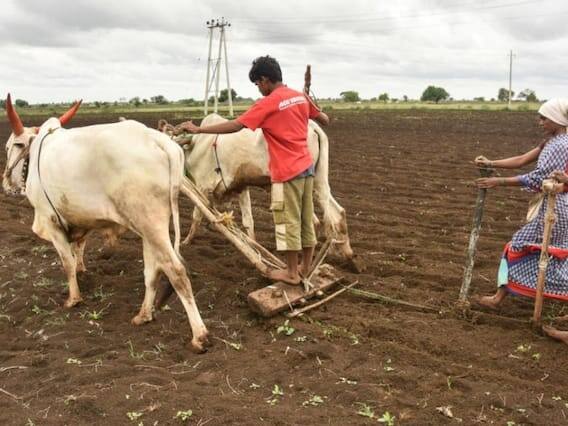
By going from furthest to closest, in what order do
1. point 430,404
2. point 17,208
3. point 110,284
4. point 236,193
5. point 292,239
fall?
point 17,208 < point 236,193 < point 110,284 < point 292,239 < point 430,404

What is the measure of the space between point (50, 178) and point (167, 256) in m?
1.40

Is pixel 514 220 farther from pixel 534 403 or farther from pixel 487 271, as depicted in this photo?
pixel 534 403

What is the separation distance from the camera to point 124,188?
4.87 metres

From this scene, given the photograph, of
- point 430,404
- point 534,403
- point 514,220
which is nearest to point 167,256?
point 430,404

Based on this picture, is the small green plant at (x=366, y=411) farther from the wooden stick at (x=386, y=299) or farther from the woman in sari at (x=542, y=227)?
the woman in sari at (x=542, y=227)

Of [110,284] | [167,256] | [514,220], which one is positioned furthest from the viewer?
[514,220]

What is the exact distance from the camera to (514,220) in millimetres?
8242

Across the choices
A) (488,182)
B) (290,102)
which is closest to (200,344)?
(290,102)

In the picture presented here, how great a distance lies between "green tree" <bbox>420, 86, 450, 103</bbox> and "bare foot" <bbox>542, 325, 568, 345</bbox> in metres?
81.2

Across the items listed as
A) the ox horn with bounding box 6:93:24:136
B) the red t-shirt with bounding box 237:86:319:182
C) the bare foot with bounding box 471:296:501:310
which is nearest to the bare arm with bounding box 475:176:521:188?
the bare foot with bounding box 471:296:501:310

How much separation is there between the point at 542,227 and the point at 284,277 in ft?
7.33

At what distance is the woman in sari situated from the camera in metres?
4.62

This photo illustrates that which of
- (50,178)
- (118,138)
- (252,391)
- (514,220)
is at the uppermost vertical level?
(118,138)

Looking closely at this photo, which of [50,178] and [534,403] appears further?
[50,178]
